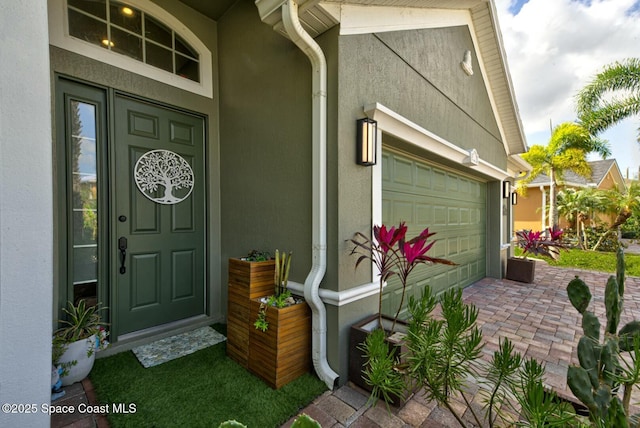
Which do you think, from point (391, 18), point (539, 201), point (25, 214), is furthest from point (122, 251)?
point (539, 201)

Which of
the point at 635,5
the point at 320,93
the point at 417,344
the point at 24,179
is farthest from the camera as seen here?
the point at 635,5

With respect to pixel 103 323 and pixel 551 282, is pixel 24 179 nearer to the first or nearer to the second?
pixel 103 323

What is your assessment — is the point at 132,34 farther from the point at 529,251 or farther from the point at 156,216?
the point at 529,251

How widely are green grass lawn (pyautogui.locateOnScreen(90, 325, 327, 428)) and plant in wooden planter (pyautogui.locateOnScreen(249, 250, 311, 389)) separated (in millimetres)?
95

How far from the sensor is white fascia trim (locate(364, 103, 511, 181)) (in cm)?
254

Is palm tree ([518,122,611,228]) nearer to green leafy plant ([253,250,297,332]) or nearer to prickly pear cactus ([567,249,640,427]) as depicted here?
prickly pear cactus ([567,249,640,427])

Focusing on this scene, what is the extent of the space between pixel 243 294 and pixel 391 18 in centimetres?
320

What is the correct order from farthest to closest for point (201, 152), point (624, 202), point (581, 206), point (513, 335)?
point (581, 206) → point (624, 202) → point (201, 152) → point (513, 335)

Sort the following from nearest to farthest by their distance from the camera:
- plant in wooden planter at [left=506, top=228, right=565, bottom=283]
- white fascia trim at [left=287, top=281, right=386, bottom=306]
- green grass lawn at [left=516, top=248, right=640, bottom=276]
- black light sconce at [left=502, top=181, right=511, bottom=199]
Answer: white fascia trim at [left=287, top=281, right=386, bottom=306], plant in wooden planter at [left=506, top=228, right=565, bottom=283], black light sconce at [left=502, top=181, right=511, bottom=199], green grass lawn at [left=516, top=248, right=640, bottom=276]

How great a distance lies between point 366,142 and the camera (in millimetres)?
Answer: 2404

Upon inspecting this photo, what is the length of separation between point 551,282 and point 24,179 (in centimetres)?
803

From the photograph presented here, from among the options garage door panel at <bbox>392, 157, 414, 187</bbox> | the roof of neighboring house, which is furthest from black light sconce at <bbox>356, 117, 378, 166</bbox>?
→ the roof of neighboring house

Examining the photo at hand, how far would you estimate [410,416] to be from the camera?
1923 mm

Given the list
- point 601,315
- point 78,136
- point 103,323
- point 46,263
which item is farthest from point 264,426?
point 601,315
